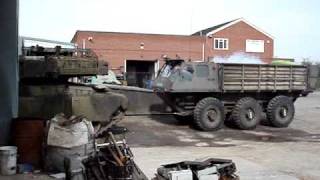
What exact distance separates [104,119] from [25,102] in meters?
2.27

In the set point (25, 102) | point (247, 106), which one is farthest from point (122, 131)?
point (247, 106)

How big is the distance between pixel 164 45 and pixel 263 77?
32.9 metres

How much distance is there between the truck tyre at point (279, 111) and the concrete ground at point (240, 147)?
1.25 feet

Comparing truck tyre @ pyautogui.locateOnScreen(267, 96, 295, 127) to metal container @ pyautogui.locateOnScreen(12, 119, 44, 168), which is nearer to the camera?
metal container @ pyautogui.locateOnScreen(12, 119, 44, 168)

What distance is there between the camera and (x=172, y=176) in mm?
7668

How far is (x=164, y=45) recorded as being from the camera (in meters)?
52.9

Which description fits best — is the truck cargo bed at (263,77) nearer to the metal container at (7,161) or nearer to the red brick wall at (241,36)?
the metal container at (7,161)

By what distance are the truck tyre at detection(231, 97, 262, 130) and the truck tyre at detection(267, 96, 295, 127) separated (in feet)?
2.81

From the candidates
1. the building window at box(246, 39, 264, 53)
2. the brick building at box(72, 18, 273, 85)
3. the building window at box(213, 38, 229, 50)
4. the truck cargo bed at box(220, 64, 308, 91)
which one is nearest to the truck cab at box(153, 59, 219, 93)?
the truck cargo bed at box(220, 64, 308, 91)

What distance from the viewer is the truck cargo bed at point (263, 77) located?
19.6 meters

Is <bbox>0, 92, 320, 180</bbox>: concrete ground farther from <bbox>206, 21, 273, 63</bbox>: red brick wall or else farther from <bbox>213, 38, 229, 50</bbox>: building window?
<bbox>206, 21, 273, 63</bbox>: red brick wall

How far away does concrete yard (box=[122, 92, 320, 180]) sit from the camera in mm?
10781

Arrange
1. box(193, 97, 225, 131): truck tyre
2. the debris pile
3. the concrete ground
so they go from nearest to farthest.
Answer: the debris pile → the concrete ground → box(193, 97, 225, 131): truck tyre

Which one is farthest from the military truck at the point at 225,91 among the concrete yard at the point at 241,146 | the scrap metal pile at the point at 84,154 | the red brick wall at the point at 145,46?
the red brick wall at the point at 145,46
